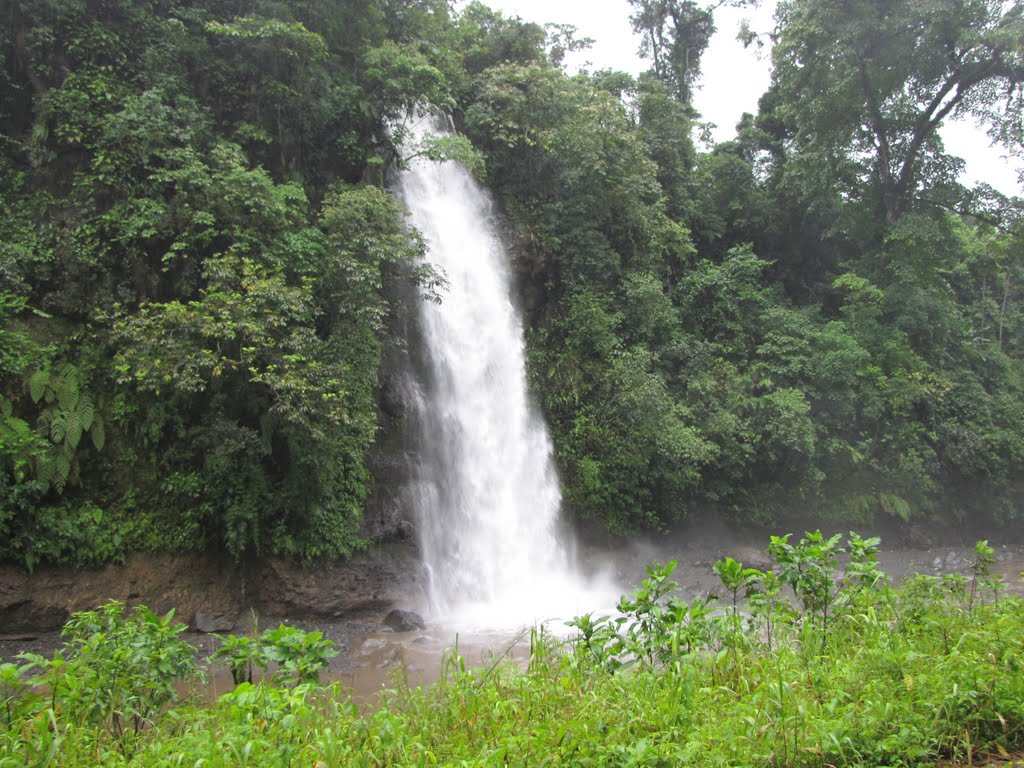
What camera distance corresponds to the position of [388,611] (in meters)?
10.5

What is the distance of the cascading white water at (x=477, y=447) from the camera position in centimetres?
1162

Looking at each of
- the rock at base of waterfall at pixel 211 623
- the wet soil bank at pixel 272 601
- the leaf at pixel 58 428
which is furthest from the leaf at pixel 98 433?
Answer: the rock at base of waterfall at pixel 211 623

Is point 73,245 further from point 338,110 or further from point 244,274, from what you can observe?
point 338,110

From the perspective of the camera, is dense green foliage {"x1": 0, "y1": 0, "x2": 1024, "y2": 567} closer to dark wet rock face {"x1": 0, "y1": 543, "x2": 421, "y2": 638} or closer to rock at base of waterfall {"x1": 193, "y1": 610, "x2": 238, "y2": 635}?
dark wet rock face {"x1": 0, "y1": 543, "x2": 421, "y2": 638}

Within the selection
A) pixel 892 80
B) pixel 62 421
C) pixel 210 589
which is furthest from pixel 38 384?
pixel 892 80

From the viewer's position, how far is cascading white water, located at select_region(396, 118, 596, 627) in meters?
11.6

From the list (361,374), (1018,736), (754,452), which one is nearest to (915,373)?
(754,452)

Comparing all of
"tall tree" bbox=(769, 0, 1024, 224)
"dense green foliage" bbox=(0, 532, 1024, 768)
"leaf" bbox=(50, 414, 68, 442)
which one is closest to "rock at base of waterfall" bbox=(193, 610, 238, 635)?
"leaf" bbox=(50, 414, 68, 442)

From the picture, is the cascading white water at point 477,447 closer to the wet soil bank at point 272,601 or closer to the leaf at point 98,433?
the wet soil bank at point 272,601

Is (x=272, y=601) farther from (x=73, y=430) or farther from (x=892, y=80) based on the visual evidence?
(x=892, y=80)

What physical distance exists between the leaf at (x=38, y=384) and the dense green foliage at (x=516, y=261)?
0.14 feet

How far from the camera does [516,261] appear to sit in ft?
49.3

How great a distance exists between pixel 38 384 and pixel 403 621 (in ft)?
19.7

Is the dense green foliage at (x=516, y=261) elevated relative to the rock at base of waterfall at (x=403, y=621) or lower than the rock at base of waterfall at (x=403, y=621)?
elevated
